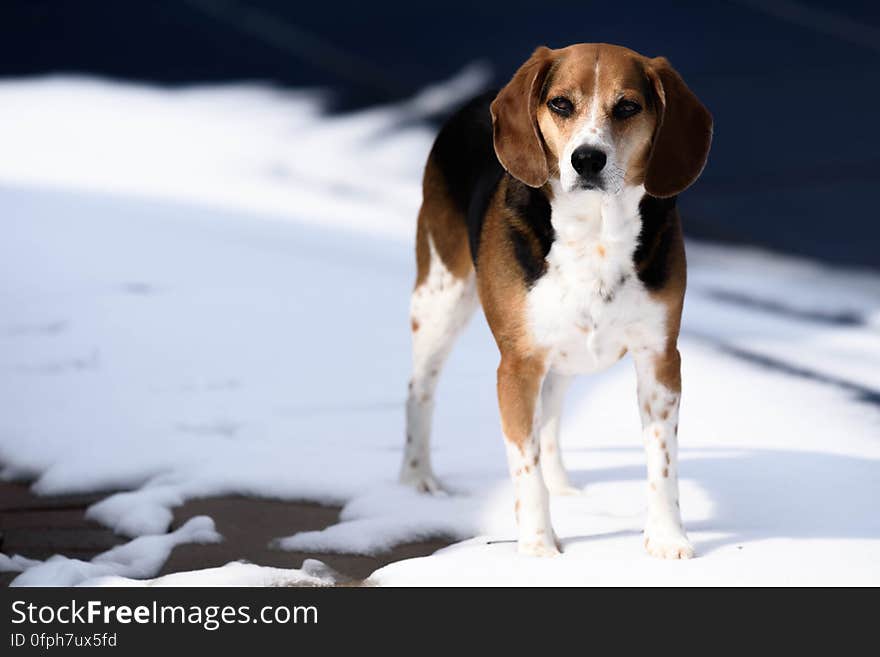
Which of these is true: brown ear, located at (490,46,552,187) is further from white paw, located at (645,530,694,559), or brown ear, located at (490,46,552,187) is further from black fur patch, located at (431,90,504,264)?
white paw, located at (645,530,694,559)

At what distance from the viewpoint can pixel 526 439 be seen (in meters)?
3.12

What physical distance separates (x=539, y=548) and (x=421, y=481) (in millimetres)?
756

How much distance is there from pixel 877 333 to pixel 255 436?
8.95 feet

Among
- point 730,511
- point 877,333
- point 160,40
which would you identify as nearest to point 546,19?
point 160,40

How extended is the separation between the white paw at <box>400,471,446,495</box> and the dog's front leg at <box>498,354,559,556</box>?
2.31ft

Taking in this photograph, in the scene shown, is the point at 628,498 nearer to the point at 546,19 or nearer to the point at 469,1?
the point at 546,19

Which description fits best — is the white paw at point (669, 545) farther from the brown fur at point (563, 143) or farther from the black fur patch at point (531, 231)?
the black fur patch at point (531, 231)

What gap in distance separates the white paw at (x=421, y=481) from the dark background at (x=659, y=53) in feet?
11.1

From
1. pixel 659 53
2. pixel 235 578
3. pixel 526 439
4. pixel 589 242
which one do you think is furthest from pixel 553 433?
pixel 659 53

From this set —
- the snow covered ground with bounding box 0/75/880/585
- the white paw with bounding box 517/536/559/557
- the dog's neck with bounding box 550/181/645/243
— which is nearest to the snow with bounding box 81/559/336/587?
the snow covered ground with bounding box 0/75/880/585

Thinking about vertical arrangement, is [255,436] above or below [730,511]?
above

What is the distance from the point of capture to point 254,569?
126 inches

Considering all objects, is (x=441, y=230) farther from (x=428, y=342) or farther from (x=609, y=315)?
(x=609, y=315)

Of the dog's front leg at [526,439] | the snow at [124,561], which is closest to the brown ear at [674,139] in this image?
the dog's front leg at [526,439]
